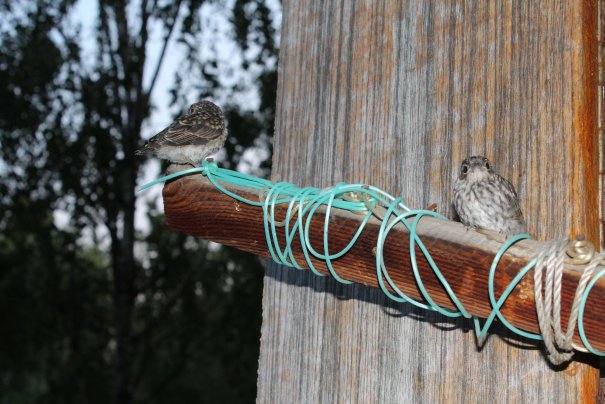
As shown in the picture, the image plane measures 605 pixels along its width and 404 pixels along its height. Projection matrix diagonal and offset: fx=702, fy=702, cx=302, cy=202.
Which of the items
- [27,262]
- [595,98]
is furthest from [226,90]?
[595,98]

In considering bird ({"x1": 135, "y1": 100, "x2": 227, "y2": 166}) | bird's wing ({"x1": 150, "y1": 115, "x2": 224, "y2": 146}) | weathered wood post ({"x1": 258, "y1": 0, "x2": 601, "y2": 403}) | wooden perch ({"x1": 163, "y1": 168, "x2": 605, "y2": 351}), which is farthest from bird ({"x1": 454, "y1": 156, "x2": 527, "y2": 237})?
bird's wing ({"x1": 150, "y1": 115, "x2": 224, "y2": 146})

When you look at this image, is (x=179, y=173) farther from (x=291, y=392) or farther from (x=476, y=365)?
(x=476, y=365)

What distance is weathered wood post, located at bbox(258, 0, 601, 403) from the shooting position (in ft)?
5.32

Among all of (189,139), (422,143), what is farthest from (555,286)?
(189,139)

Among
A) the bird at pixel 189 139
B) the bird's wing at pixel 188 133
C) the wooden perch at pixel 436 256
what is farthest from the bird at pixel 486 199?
the bird's wing at pixel 188 133

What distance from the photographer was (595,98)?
1.66 m

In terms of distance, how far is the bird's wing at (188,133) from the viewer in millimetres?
3586

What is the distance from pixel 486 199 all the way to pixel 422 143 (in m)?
0.27

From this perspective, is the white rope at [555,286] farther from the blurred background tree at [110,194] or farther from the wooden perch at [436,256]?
the blurred background tree at [110,194]

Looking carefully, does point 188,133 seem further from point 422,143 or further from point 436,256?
point 436,256

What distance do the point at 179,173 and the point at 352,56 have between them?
698mm

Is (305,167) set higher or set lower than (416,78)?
lower

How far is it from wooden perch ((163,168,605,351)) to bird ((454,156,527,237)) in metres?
0.26

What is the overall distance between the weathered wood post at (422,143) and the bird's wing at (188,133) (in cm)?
119
